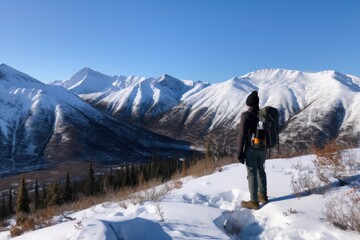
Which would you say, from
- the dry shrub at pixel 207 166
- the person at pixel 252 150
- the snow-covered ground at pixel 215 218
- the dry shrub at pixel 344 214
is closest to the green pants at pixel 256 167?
the person at pixel 252 150

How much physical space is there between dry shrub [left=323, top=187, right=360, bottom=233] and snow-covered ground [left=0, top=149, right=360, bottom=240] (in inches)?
4.6

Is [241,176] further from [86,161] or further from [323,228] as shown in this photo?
[86,161]

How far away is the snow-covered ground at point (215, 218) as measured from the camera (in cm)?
529

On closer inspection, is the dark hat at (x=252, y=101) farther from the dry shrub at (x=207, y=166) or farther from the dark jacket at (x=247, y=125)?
the dry shrub at (x=207, y=166)

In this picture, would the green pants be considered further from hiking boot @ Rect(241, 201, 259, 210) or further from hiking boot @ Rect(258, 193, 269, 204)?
hiking boot @ Rect(241, 201, 259, 210)

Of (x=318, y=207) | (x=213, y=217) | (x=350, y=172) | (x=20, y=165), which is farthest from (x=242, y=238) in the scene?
(x=20, y=165)

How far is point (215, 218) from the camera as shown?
659 centimetres

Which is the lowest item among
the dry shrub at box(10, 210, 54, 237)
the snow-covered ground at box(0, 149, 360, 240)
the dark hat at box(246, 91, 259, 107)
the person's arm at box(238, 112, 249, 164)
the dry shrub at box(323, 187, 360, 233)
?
the dry shrub at box(10, 210, 54, 237)

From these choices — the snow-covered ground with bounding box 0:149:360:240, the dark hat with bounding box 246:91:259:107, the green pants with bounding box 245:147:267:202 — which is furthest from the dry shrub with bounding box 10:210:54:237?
A: the dark hat with bounding box 246:91:259:107

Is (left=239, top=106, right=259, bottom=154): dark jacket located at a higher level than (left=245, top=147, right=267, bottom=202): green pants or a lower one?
higher

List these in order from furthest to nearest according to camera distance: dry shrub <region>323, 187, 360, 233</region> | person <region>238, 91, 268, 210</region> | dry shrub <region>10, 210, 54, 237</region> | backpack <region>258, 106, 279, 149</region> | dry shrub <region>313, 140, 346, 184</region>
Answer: dry shrub <region>313, 140, 346, 184</region>
backpack <region>258, 106, 279, 149</region>
person <region>238, 91, 268, 210</region>
dry shrub <region>10, 210, 54, 237</region>
dry shrub <region>323, 187, 360, 233</region>

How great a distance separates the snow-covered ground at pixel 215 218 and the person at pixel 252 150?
0.44 metres

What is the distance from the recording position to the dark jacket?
7.80m

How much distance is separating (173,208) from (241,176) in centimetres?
367
